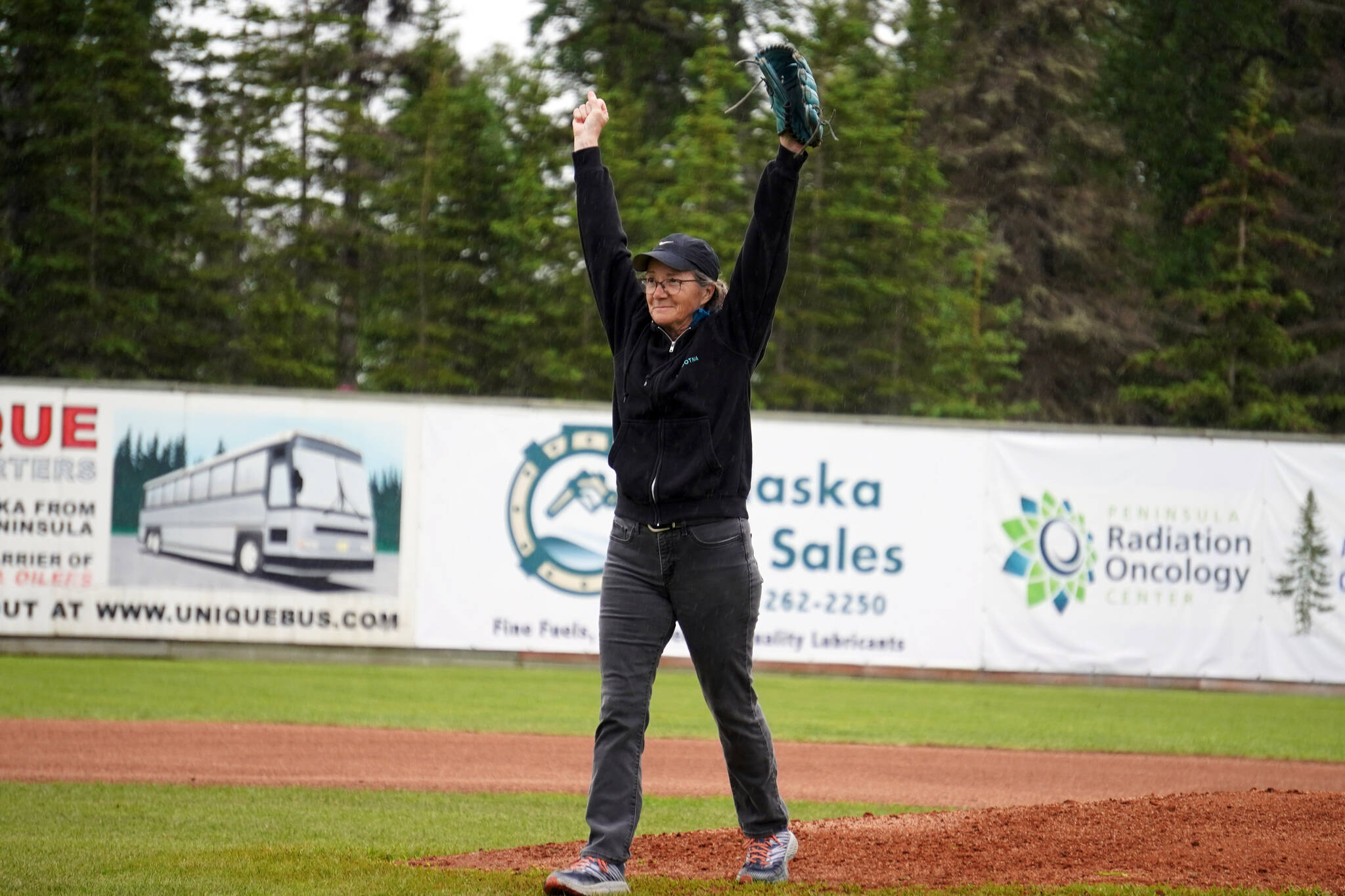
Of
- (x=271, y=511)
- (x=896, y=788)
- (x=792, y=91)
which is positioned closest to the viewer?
(x=792, y=91)

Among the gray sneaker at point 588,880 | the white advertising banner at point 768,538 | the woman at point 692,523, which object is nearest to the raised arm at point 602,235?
the woman at point 692,523

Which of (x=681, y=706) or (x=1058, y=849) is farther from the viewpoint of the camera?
(x=681, y=706)

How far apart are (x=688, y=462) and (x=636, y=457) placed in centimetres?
19

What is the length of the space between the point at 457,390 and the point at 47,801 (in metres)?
20.0

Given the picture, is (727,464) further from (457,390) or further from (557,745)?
(457,390)

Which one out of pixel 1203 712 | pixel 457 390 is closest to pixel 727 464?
pixel 1203 712

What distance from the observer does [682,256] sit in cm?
481

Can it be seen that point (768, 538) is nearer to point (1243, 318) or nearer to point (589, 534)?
point (589, 534)

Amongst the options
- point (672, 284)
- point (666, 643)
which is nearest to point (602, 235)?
point (672, 284)

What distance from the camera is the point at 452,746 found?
1049 centimetres

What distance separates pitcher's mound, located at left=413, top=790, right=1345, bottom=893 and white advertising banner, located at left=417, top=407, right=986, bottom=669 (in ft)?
33.7

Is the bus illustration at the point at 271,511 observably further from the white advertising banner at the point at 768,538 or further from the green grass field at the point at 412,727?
the green grass field at the point at 412,727

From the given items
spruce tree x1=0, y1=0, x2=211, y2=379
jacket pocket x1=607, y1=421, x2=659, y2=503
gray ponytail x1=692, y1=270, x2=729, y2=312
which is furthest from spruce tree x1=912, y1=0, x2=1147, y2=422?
jacket pocket x1=607, y1=421, x2=659, y2=503

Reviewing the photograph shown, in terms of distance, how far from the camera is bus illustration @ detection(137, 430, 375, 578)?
16.0 metres
